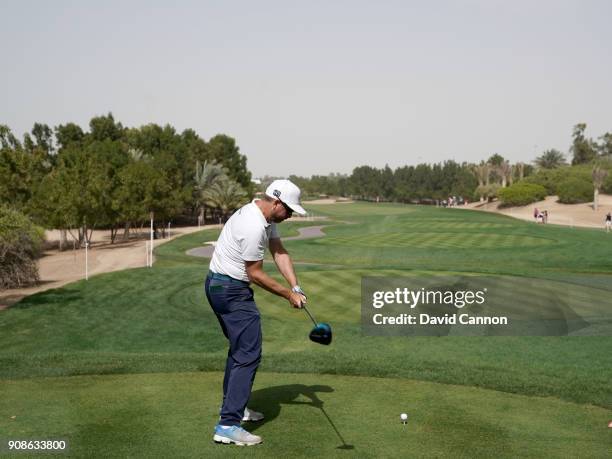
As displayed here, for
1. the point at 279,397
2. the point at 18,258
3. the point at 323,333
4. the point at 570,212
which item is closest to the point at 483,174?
the point at 570,212

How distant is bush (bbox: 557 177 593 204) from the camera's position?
107m

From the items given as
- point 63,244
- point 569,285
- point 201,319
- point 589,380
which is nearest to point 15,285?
point 201,319

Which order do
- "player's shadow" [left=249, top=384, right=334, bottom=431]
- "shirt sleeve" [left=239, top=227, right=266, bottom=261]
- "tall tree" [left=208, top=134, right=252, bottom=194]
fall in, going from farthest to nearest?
"tall tree" [left=208, top=134, right=252, bottom=194] < "player's shadow" [left=249, top=384, right=334, bottom=431] < "shirt sleeve" [left=239, top=227, right=266, bottom=261]

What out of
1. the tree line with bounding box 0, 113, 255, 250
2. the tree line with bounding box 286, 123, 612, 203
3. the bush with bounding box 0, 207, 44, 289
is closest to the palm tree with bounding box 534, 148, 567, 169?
the tree line with bounding box 286, 123, 612, 203

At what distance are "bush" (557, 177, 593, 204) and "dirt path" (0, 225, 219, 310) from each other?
252ft

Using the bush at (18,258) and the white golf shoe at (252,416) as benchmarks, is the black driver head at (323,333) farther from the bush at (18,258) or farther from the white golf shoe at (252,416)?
the bush at (18,258)

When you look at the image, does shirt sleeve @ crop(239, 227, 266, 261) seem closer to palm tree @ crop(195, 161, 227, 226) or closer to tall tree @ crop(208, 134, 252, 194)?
palm tree @ crop(195, 161, 227, 226)

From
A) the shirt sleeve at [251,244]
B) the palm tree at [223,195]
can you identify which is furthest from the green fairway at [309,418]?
the palm tree at [223,195]

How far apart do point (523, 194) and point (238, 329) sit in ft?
386

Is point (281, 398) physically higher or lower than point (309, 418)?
lower

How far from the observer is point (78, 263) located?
44.1 m

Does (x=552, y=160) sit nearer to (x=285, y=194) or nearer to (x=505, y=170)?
(x=505, y=170)

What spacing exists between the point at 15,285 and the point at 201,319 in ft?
49.3

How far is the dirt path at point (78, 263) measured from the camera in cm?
2917
